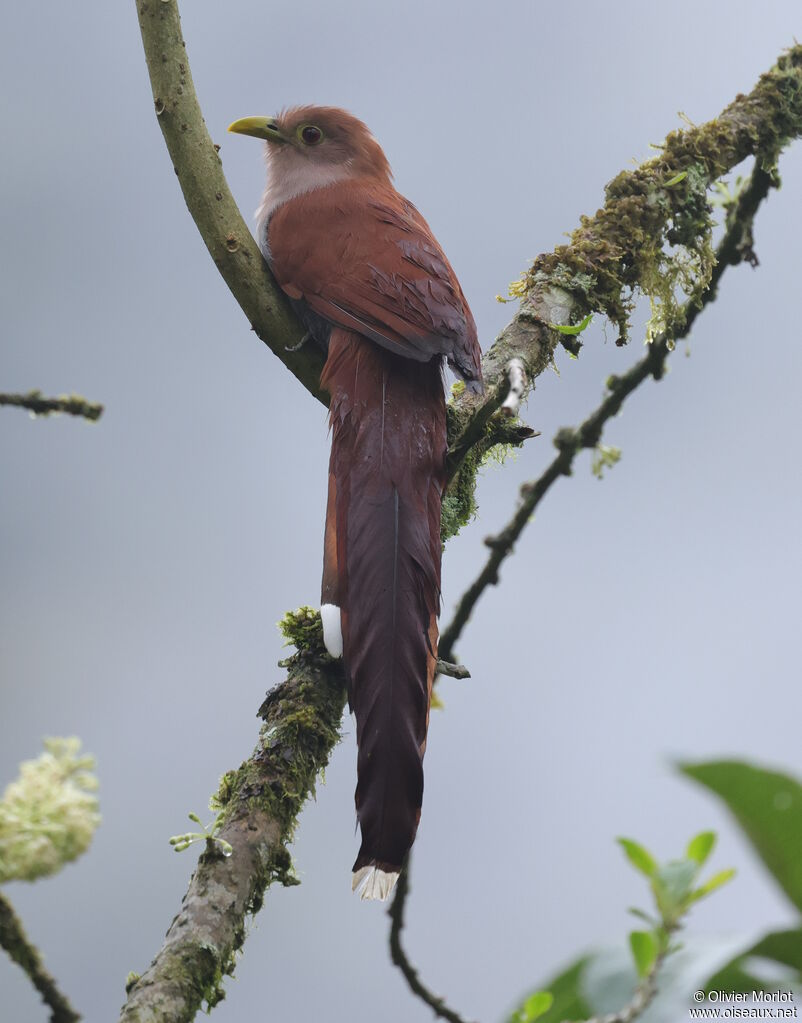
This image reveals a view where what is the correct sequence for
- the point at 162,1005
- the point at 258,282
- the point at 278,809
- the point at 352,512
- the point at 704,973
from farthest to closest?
the point at 258,282
the point at 352,512
the point at 278,809
the point at 162,1005
the point at 704,973

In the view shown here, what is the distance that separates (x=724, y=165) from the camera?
261 cm

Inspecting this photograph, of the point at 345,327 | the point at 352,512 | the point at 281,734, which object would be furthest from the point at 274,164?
the point at 281,734

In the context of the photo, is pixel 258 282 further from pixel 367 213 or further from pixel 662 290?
pixel 662 290

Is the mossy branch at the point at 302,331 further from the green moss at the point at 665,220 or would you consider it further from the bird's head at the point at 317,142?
the bird's head at the point at 317,142

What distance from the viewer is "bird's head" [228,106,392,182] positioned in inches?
120

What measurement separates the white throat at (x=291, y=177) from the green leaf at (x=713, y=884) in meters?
2.08

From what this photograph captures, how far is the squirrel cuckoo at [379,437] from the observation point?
1.67 m

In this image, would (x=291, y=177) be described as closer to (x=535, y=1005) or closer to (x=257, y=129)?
(x=257, y=129)

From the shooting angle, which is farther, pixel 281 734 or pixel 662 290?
pixel 662 290

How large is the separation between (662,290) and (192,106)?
3.73 feet

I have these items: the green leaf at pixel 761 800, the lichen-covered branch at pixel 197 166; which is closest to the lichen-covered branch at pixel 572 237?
the lichen-covered branch at pixel 197 166

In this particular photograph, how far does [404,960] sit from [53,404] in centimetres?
102

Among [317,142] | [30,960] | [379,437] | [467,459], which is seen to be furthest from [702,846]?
[317,142]

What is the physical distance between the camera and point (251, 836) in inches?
64.4
